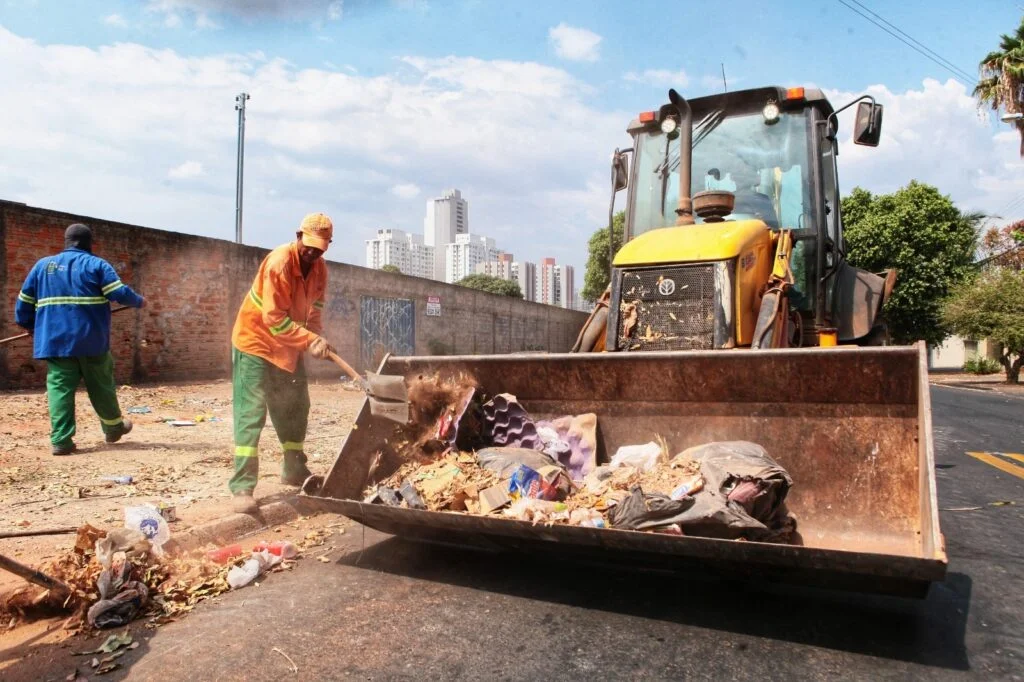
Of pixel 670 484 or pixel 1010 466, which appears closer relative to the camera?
pixel 670 484

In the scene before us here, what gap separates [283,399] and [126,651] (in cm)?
216

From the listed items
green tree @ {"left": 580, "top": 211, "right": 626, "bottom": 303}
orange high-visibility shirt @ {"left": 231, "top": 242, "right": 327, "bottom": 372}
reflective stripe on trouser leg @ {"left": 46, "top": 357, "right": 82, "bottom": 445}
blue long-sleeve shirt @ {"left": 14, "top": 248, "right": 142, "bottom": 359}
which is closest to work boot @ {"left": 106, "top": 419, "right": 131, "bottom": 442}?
reflective stripe on trouser leg @ {"left": 46, "top": 357, "right": 82, "bottom": 445}

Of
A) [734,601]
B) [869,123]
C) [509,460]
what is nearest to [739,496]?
[734,601]

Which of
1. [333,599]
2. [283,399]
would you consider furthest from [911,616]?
[283,399]

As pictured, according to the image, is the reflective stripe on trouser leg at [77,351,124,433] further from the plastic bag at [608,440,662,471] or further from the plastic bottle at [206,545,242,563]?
the plastic bag at [608,440,662,471]

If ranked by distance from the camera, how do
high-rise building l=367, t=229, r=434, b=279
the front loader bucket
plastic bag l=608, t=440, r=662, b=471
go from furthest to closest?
1. high-rise building l=367, t=229, r=434, b=279
2. plastic bag l=608, t=440, r=662, b=471
3. the front loader bucket

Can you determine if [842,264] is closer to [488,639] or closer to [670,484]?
[670,484]

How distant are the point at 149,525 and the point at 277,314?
4.75ft

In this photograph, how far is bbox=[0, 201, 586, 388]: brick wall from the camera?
10.4m

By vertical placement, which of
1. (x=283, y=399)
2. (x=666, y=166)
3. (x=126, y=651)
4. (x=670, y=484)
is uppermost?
(x=666, y=166)

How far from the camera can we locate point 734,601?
3.22 metres

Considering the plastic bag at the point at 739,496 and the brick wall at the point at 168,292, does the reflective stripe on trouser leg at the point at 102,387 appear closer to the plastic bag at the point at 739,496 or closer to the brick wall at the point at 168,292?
the plastic bag at the point at 739,496

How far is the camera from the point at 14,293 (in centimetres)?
1035

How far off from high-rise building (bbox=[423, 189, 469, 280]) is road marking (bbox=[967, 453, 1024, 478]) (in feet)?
334
